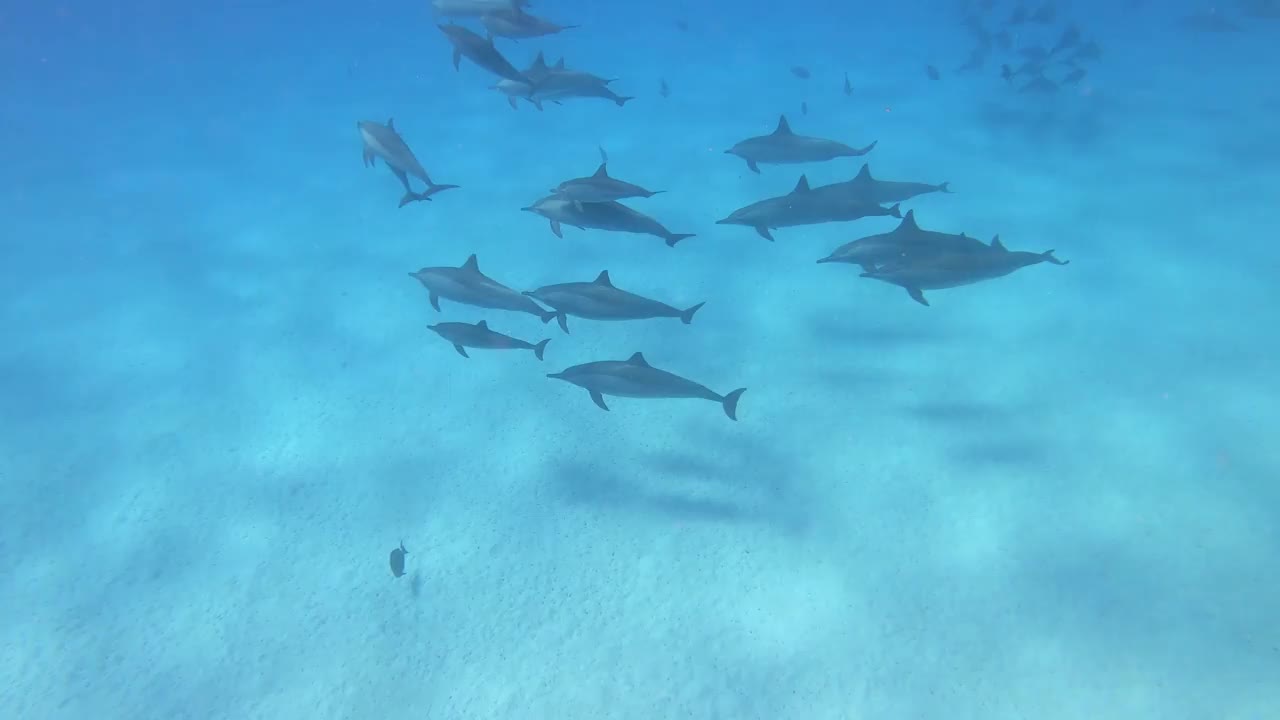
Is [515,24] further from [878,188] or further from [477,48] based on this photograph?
[878,188]

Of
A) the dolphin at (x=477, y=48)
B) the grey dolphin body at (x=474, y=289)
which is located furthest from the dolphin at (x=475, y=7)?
the grey dolphin body at (x=474, y=289)

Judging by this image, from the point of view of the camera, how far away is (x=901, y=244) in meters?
4.64

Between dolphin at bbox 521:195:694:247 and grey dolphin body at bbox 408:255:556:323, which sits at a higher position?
dolphin at bbox 521:195:694:247

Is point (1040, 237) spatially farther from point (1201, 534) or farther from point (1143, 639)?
point (1143, 639)

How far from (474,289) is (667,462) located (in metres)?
2.39

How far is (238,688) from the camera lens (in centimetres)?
438

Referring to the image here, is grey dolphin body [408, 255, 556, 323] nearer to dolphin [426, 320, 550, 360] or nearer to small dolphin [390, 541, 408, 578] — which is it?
dolphin [426, 320, 550, 360]

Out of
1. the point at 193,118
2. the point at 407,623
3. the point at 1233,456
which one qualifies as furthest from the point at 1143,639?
the point at 193,118

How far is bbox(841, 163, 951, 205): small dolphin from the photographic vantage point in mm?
5388

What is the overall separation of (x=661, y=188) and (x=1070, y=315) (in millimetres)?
7196

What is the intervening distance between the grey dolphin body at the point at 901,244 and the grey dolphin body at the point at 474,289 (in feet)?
7.89

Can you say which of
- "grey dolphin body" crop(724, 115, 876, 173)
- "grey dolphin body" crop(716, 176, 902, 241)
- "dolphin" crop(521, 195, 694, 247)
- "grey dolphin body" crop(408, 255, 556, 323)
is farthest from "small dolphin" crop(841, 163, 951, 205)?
"grey dolphin body" crop(408, 255, 556, 323)

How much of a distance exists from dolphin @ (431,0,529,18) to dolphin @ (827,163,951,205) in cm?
369

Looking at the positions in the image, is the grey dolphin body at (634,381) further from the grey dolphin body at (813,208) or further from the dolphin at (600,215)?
the grey dolphin body at (813,208)
